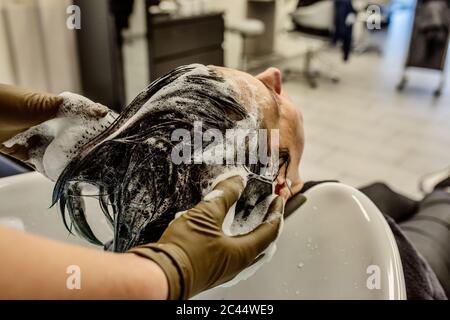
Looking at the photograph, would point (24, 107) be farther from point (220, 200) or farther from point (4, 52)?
point (4, 52)

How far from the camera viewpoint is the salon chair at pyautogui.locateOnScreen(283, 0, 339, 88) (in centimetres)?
364

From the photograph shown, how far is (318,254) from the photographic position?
3.31 feet

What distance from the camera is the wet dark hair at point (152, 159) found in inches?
26.6

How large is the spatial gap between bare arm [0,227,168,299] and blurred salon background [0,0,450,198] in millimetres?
740

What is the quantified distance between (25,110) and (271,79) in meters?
0.40

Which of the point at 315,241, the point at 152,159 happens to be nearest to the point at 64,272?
the point at 152,159

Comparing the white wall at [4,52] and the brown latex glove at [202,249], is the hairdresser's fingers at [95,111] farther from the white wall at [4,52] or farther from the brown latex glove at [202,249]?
the white wall at [4,52]

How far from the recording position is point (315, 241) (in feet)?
3.36

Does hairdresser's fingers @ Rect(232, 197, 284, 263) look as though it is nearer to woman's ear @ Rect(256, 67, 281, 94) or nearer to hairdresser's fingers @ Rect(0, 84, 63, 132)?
woman's ear @ Rect(256, 67, 281, 94)

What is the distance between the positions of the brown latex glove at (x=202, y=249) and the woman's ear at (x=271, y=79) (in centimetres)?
24

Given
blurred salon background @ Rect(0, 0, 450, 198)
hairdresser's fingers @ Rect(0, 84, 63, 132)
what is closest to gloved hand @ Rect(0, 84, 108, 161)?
hairdresser's fingers @ Rect(0, 84, 63, 132)

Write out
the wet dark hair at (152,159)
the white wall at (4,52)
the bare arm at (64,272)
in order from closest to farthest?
the bare arm at (64,272) < the wet dark hair at (152,159) < the white wall at (4,52)

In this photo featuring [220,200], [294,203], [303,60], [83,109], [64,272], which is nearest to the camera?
[64,272]

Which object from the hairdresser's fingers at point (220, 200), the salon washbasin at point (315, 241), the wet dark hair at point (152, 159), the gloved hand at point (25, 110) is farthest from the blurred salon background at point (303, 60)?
the hairdresser's fingers at point (220, 200)
